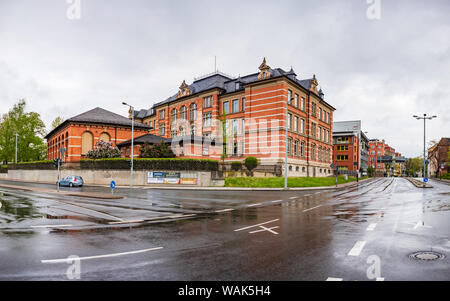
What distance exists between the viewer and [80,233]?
859cm

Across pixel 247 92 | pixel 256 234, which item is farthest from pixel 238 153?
pixel 256 234

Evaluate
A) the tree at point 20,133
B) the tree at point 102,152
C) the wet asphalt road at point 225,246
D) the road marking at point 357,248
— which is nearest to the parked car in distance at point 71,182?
the tree at point 102,152

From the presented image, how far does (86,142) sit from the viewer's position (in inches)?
1959

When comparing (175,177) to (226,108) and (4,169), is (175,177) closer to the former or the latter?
(226,108)

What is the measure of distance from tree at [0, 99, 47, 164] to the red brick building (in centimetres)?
1664

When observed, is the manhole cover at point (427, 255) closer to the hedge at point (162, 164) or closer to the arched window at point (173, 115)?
the hedge at point (162, 164)

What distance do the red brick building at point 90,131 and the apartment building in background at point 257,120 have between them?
993 centimetres

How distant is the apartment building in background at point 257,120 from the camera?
4291 centimetres

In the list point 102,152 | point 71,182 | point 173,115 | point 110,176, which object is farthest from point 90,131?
point 71,182

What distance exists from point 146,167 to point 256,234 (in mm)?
29462

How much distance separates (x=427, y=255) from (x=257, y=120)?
39400 millimetres

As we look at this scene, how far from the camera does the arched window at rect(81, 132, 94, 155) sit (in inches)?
1937

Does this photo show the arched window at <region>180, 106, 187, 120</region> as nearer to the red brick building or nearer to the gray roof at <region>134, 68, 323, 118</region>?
the gray roof at <region>134, 68, 323, 118</region>

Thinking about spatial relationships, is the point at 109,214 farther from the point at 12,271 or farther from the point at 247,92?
the point at 247,92
